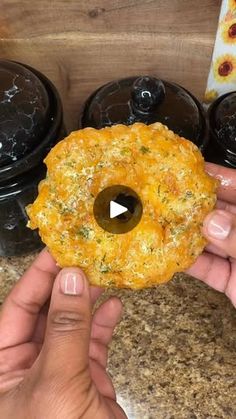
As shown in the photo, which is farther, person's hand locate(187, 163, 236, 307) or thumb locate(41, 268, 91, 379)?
person's hand locate(187, 163, 236, 307)

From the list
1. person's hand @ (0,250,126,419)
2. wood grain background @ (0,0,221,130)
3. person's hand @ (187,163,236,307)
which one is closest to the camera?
person's hand @ (0,250,126,419)

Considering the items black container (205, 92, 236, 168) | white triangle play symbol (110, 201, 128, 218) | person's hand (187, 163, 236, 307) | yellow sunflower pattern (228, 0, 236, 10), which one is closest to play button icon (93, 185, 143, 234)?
white triangle play symbol (110, 201, 128, 218)

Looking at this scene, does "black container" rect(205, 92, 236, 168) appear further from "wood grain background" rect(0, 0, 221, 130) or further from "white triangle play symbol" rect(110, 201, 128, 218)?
"white triangle play symbol" rect(110, 201, 128, 218)

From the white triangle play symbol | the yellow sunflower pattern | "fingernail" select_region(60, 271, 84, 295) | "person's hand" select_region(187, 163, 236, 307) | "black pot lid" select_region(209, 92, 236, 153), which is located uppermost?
the yellow sunflower pattern

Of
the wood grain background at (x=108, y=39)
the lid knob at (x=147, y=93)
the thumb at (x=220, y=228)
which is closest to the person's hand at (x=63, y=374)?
the thumb at (x=220, y=228)

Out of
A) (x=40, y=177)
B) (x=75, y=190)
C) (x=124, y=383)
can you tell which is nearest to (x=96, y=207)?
(x=75, y=190)

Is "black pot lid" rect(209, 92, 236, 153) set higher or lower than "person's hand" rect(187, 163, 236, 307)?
higher

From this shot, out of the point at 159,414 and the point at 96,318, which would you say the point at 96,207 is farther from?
the point at 159,414
